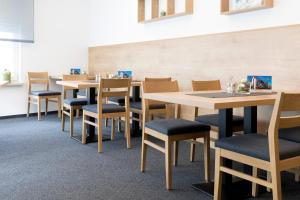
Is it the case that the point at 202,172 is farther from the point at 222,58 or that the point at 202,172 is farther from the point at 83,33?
the point at 83,33

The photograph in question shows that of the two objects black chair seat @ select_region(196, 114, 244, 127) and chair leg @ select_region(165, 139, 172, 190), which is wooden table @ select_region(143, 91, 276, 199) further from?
black chair seat @ select_region(196, 114, 244, 127)

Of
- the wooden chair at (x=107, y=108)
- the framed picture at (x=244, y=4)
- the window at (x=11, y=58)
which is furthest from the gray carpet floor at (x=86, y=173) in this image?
the window at (x=11, y=58)

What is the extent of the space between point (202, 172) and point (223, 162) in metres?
0.72

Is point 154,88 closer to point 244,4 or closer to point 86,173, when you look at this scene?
point 86,173

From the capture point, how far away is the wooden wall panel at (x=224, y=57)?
2998 millimetres

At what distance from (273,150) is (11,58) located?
5196 mm

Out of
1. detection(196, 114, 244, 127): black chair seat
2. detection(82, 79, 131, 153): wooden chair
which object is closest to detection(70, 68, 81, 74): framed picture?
detection(82, 79, 131, 153): wooden chair

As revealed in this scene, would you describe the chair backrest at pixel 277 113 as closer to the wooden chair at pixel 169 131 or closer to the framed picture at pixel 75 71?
the wooden chair at pixel 169 131

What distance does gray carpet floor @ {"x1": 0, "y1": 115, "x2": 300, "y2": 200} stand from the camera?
236 cm

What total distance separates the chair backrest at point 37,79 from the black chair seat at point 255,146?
448 centimetres

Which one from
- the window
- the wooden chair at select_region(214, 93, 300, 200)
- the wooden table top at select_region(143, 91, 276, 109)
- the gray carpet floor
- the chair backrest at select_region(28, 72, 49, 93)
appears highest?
the window

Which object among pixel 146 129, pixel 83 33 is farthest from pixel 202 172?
pixel 83 33

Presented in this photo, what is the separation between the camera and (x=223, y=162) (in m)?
2.19

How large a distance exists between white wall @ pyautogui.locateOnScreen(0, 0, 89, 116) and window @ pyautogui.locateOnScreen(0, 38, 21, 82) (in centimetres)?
10
